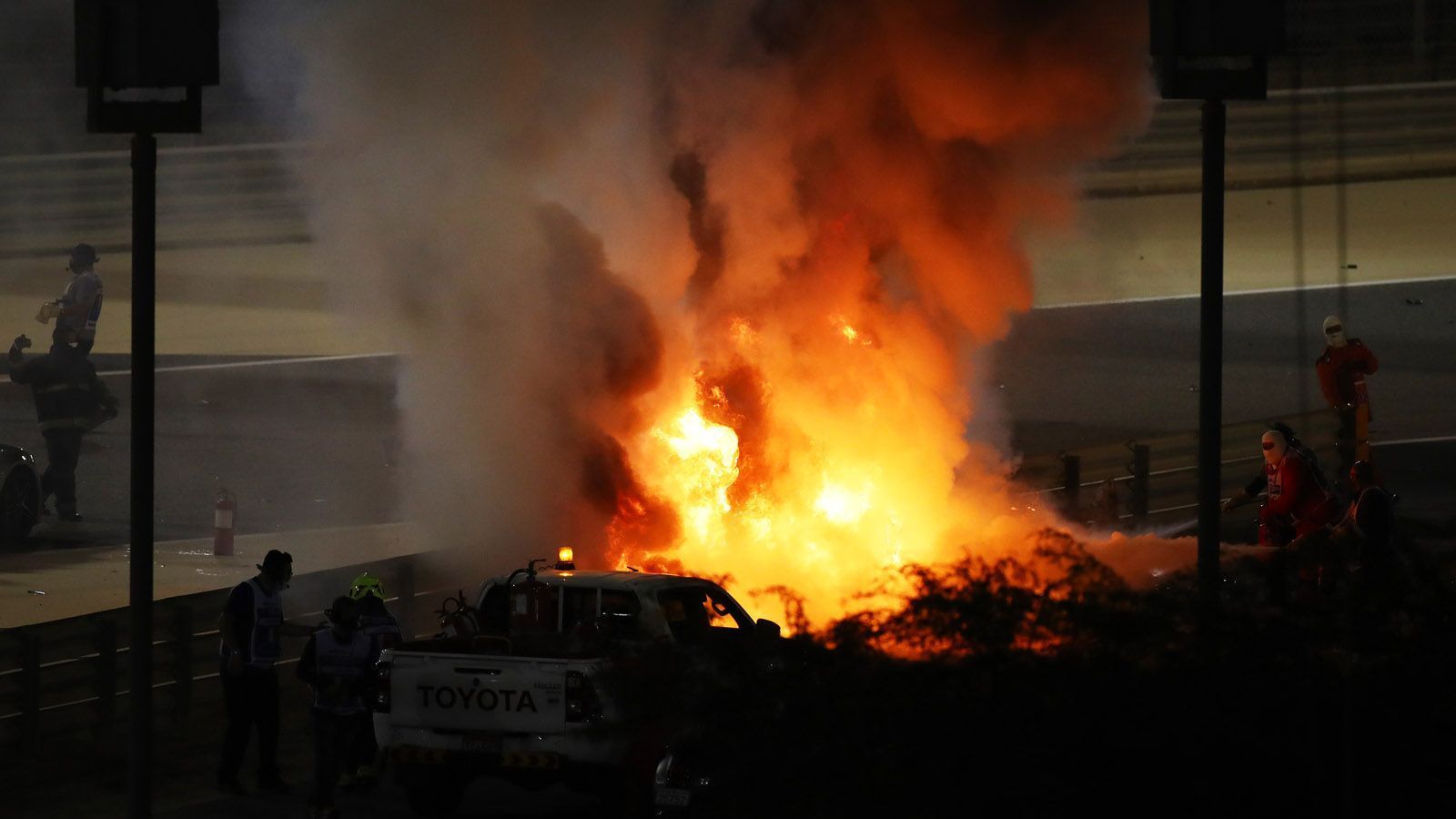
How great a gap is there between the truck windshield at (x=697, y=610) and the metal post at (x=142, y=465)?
3.72 meters

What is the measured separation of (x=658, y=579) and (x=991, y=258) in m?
6.18

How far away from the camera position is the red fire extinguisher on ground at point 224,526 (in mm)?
18562

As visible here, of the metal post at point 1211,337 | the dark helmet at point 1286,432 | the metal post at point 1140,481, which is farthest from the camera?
the metal post at point 1140,481

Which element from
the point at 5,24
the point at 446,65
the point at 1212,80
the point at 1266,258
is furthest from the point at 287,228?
the point at 1212,80

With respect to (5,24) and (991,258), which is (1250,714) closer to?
(991,258)

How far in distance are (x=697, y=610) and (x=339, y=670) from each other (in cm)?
205

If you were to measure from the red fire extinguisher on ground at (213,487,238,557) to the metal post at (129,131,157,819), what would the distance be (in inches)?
359

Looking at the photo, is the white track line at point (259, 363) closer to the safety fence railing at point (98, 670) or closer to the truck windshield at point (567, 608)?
the safety fence railing at point (98, 670)

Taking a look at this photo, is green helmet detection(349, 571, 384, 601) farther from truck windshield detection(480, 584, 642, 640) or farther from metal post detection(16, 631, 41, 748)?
metal post detection(16, 631, 41, 748)

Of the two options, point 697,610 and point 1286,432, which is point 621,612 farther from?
point 1286,432

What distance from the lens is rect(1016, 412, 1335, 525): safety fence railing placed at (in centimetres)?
2078

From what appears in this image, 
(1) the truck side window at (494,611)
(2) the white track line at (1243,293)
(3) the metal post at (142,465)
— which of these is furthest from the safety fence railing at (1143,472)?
(3) the metal post at (142,465)

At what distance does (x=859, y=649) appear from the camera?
338 inches

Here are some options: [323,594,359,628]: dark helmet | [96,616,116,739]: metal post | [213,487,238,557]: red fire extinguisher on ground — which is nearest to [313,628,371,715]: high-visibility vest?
[323,594,359,628]: dark helmet
